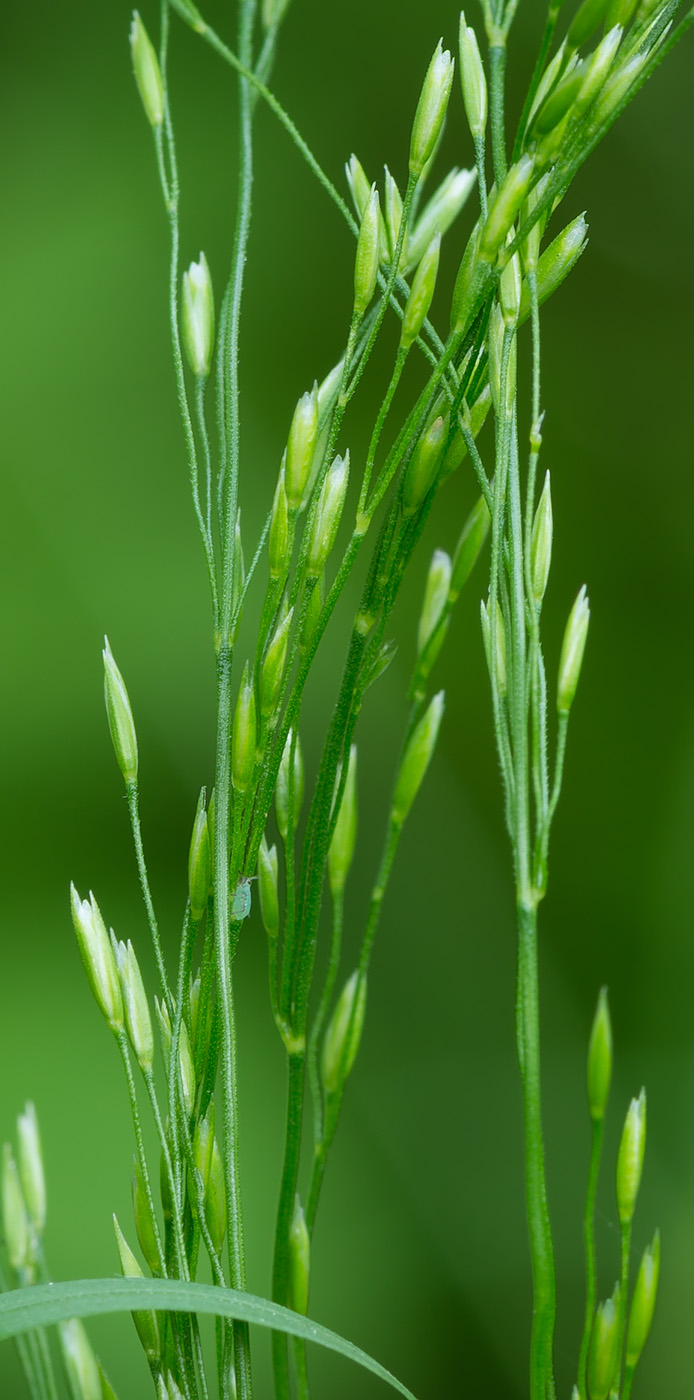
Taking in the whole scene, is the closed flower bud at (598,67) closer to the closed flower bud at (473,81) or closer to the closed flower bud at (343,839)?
the closed flower bud at (473,81)

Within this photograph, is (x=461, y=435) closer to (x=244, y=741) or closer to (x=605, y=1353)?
(x=244, y=741)

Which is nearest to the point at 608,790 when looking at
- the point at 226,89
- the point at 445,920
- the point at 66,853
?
the point at 445,920

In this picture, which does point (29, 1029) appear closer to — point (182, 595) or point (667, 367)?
point (182, 595)

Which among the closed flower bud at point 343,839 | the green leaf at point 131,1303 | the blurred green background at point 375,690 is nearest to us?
the green leaf at point 131,1303

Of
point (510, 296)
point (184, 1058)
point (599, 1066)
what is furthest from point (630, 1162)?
point (510, 296)

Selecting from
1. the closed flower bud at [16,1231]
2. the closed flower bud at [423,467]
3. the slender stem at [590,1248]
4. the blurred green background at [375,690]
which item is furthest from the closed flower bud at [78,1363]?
the blurred green background at [375,690]

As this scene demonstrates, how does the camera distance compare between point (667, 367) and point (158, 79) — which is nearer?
point (158, 79)
